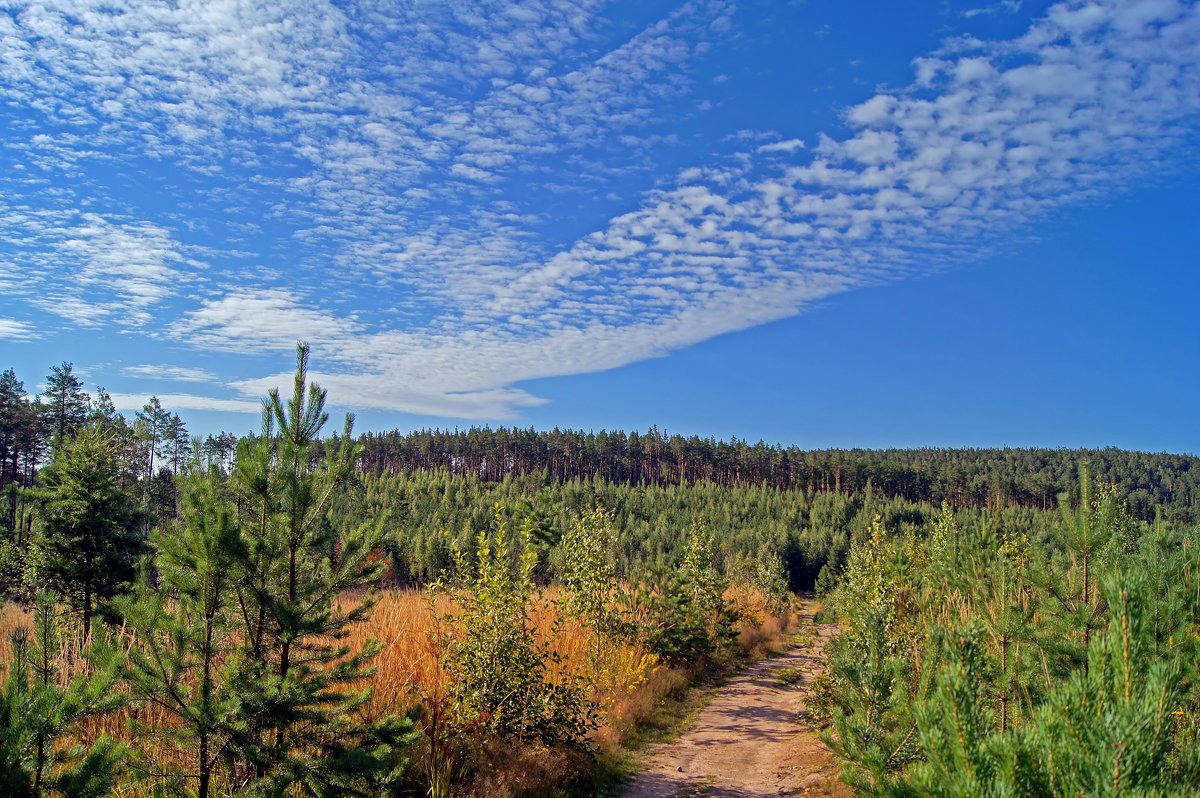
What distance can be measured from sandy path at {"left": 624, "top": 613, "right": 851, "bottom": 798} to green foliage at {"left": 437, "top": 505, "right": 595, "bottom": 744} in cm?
129

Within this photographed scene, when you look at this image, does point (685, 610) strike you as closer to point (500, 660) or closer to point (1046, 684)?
point (500, 660)

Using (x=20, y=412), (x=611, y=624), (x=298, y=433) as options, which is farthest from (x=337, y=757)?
(x=20, y=412)

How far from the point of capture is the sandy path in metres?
6.79

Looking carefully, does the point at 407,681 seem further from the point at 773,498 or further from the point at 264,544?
the point at 773,498

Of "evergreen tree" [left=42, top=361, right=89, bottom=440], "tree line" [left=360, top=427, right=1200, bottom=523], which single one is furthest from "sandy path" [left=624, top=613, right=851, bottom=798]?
"tree line" [left=360, top=427, right=1200, bottom=523]

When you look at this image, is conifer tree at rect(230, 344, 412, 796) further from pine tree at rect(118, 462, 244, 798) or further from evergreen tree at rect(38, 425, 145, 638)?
evergreen tree at rect(38, 425, 145, 638)

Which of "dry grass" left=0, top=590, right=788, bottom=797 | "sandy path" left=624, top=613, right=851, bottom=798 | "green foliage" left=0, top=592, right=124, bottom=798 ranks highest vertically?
"green foliage" left=0, top=592, right=124, bottom=798

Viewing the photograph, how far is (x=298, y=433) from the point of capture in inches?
169

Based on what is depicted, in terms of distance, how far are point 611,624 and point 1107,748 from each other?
32.1ft

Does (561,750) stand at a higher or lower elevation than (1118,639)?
lower

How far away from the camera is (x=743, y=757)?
314 inches

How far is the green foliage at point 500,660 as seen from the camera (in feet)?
19.9

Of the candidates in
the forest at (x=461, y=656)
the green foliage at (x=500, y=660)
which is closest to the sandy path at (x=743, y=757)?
the forest at (x=461, y=656)

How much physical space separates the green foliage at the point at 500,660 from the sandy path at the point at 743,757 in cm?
129
